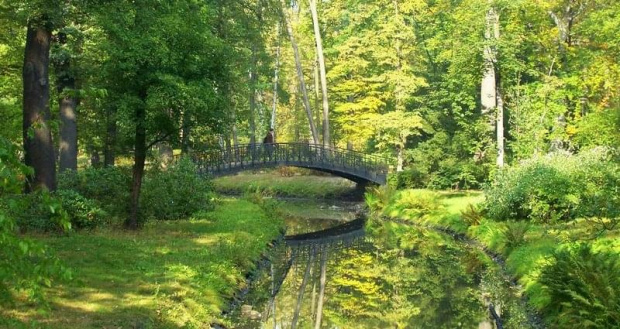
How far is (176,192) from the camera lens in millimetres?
19766

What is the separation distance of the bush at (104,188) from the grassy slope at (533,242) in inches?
418

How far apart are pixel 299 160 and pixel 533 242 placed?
1941 cm

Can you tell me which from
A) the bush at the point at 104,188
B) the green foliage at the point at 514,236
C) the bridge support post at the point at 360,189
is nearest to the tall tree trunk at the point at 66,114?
the bush at the point at 104,188

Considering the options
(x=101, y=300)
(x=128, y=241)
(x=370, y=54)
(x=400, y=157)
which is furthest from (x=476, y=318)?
(x=370, y=54)

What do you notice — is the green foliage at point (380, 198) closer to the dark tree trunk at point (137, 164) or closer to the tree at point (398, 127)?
the tree at point (398, 127)

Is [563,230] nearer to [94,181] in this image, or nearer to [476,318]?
[476,318]

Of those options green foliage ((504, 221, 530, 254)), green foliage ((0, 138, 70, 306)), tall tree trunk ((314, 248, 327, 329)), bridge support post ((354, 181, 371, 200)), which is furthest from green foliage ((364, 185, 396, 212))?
green foliage ((0, 138, 70, 306))

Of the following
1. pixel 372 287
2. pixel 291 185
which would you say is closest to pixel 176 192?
pixel 372 287

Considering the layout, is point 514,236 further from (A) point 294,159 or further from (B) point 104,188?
(A) point 294,159

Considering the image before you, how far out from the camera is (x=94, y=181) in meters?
17.5

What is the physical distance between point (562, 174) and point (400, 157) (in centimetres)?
1711

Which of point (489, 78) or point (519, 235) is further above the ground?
point (489, 78)

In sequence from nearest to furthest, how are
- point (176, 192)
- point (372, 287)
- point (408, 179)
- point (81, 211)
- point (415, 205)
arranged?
point (372, 287) → point (81, 211) → point (176, 192) → point (415, 205) → point (408, 179)

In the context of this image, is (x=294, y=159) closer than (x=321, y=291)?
No
